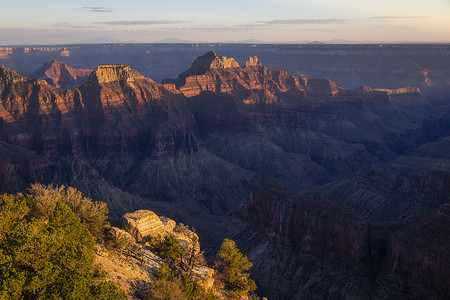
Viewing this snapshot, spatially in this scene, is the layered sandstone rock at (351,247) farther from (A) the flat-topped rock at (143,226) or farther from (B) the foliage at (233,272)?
(A) the flat-topped rock at (143,226)

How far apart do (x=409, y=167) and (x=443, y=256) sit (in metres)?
44.9

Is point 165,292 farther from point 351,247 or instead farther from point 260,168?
point 260,168

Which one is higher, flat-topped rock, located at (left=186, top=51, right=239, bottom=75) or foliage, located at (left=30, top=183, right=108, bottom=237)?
flat-topped rock, located at (left=186, top=51, right=239, bottom=75)

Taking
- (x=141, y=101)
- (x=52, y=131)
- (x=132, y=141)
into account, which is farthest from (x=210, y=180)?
(x=52, y=131)

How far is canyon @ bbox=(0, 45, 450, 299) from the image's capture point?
53094 mm

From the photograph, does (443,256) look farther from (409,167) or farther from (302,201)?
(409,167)

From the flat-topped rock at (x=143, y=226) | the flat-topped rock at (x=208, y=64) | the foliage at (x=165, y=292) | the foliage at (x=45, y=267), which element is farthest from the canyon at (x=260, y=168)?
the foliage at (x=45, y=267)

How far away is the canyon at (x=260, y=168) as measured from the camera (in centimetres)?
5309

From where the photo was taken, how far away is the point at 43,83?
111438 mm

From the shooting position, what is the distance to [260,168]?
13400cm

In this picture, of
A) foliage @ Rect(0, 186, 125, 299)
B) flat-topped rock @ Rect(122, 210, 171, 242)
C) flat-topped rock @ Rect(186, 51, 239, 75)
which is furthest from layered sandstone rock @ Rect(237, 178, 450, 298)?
flat-topped rock @ Rect(186, 51, 239, 75)

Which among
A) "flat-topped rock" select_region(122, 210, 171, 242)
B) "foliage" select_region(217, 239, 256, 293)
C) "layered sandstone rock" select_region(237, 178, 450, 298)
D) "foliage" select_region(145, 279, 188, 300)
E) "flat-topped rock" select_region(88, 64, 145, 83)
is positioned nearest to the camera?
"foliage" select_region(145, 279, 188, 300)

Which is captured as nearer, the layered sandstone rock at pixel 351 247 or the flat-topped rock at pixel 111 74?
the layered sandstone rock at pixel 351 247

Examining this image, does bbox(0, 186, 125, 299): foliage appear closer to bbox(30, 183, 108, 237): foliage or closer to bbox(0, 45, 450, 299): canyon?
bbox(30, 183, 108, 237): foliage
